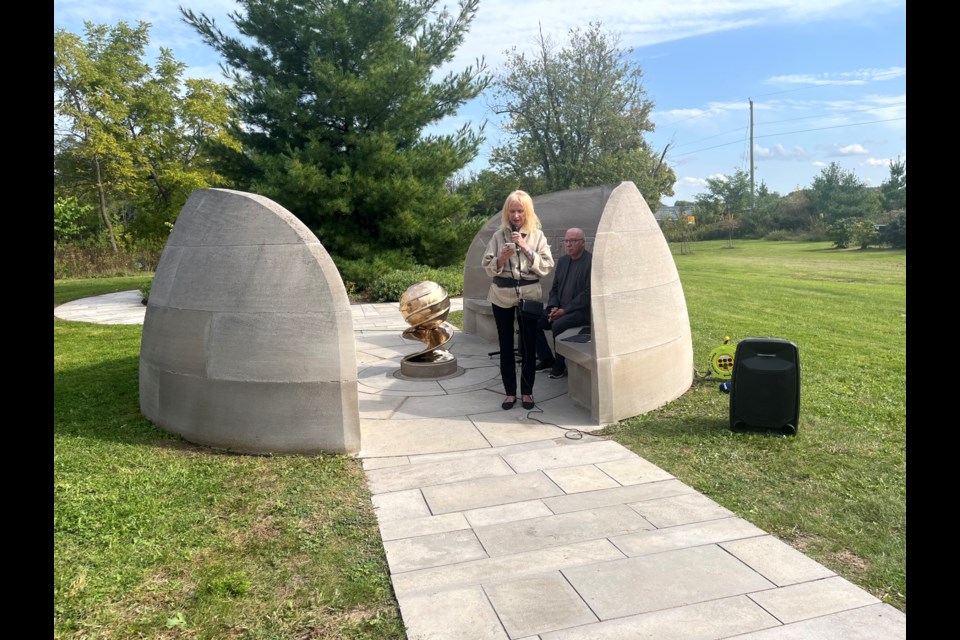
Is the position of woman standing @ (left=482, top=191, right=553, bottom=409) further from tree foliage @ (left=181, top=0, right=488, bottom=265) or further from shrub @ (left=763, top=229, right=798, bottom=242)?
shrub @ (left=763, top=229, right=798, bottom=242)

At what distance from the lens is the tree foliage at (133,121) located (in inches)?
1054

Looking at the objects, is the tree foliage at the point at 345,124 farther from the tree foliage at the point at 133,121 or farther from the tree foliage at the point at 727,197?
the tree foliage at the point at 727,197

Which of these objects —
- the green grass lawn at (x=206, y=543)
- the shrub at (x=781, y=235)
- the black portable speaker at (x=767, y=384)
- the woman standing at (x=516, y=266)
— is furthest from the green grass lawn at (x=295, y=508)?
the shrub at (x=781, y=235)

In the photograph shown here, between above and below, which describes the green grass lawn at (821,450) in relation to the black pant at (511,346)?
below

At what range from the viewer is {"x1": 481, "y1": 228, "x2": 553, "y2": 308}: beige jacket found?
5852 mm

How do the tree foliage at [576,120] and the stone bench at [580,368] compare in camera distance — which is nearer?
the stone bench at [580,368]

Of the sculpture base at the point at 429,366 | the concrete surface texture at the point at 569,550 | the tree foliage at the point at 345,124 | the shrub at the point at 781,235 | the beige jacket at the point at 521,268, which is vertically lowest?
the concrete surface texture at the point at 569,550

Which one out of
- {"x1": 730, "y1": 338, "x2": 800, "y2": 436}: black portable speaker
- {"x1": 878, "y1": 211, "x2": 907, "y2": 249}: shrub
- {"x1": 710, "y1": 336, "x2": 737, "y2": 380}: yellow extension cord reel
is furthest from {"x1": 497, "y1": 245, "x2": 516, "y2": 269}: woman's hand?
{"x1": 878, "y1": 211, "x2": 907, "y2": 249}: shrub

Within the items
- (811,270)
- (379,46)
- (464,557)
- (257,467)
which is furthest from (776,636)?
(811,270)

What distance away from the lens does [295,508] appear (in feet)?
13.1

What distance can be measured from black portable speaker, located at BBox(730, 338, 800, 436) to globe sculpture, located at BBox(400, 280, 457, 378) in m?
3.50

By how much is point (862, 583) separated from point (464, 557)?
206 cm

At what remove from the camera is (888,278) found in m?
20.9
